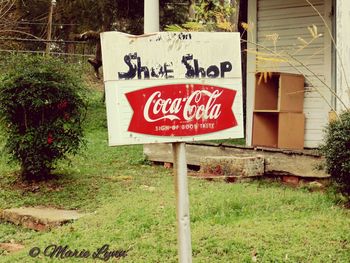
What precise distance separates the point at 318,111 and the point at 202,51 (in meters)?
6.51

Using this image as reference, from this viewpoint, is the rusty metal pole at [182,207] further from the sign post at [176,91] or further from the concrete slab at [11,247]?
the concrete slab at [11,247]

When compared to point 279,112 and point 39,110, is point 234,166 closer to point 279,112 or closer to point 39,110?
point 279,112

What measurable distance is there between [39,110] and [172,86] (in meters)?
5.04

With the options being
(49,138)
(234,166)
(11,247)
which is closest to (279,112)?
(234,166)

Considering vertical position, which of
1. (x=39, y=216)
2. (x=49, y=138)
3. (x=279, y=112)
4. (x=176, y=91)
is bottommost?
(x=39, y=216)

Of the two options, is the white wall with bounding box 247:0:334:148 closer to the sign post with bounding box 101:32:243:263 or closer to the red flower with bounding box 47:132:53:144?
the red flower with bounding box 47:132:53:144

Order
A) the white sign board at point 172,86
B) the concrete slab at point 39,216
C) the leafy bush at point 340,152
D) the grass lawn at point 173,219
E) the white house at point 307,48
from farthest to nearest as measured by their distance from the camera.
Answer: the white house at point 307,48, the concrete slab at point 39,216, the leafy bush at point 340,152, the grass lawn at point 173,219, the white sign board at point 172,86

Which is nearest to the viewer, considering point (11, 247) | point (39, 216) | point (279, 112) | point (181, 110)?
point (181, 110)

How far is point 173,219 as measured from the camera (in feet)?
19.4

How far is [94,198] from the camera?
7.76 meters

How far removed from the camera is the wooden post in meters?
3.65

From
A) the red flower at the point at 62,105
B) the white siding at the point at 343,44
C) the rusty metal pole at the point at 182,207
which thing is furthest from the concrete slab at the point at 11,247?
the white siding at the point at 343,44

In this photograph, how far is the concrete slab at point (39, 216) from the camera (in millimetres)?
6684

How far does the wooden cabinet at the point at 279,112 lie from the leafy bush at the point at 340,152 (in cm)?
276
